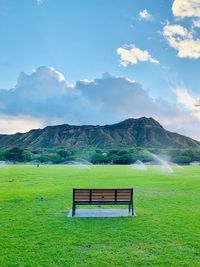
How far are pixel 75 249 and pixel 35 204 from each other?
940 cm

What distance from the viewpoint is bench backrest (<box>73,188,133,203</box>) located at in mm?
16156

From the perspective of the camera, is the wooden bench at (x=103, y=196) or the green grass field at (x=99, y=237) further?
the wooden bench at (x=103, y=196)

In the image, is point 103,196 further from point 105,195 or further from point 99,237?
point 99,237

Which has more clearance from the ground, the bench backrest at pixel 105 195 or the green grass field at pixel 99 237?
the bench backrest at pixel 105 195

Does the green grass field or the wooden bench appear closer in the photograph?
the green grass field

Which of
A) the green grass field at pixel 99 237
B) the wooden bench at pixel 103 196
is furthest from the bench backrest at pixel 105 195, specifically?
the green grass field at pixel 99 237

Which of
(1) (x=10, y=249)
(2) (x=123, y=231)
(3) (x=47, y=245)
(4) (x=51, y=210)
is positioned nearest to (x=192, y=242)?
(2) (x=123, y=231)

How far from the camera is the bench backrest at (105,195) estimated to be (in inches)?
636

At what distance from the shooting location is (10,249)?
1050 cm

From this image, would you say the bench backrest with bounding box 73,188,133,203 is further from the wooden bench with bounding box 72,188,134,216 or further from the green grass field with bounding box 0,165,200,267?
the green grass field with bounding box 0,165,200,267

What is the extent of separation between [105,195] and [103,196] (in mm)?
110

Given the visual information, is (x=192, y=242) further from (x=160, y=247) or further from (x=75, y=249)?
(x=75, y=249)

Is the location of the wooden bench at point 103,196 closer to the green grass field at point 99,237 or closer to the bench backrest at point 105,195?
the bench backrest at point 105,195

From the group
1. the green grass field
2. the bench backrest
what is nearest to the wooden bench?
the bench backrest
